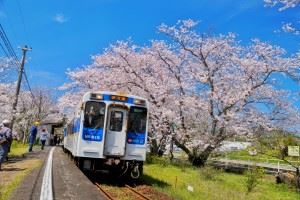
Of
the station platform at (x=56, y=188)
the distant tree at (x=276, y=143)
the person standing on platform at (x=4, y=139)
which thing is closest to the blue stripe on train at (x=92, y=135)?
the station platform at (x=56, y=188)

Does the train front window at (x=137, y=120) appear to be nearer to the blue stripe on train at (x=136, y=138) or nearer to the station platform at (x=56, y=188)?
the blue stripe on train at (x=136, y=138)

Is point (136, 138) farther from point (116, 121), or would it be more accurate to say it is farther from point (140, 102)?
point (140, 102)

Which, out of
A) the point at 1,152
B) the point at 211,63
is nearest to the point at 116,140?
the point at 1,152

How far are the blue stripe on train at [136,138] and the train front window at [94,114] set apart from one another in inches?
39.8

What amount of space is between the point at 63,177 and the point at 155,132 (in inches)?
563

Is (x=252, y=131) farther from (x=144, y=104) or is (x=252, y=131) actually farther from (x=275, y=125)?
(x=144, y=104)

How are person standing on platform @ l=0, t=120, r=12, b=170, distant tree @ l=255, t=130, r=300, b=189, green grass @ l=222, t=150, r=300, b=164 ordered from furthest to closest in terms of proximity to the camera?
green grass @ l=222, t=150, r=300, b=164, distant tree @ l=255, t=130, r=300, b=189, person standing on platform @ l=0, t=120, r=12, b=170

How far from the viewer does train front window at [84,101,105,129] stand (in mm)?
15383

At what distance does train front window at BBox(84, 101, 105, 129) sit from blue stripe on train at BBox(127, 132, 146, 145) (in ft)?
3.32

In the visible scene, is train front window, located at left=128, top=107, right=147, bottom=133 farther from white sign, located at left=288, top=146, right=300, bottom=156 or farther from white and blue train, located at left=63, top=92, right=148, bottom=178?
white sign, located at left=288, top=146, right=300, bottom=156

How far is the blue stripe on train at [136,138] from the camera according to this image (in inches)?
612

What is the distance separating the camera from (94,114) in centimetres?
1543

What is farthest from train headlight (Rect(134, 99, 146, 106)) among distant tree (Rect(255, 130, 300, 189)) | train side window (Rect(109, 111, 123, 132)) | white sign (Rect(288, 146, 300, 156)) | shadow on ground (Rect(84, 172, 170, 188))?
white sign (Rect(288, 146, 300, 156))

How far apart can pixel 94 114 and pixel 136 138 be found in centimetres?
165
